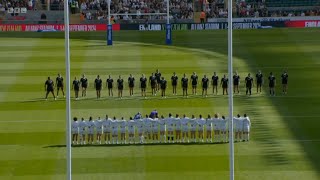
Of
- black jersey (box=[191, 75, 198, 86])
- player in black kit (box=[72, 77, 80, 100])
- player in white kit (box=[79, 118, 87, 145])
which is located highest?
black jersey (box=[191, 75, 198, 86])

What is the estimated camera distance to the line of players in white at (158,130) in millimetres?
41344

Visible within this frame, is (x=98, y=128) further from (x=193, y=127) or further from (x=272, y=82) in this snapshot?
(x=272, y=82)

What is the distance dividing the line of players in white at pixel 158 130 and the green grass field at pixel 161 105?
71cm

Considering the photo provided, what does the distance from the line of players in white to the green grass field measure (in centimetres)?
71

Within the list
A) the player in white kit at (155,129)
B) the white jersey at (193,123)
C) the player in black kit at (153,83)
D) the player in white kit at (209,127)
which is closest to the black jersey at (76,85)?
the player in black kit at (153,83)

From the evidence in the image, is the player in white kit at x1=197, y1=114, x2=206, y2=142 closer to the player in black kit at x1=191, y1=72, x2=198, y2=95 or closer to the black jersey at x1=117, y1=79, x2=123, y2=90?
the player in black kit at x1=191, y1=72, x2=198, y2=95

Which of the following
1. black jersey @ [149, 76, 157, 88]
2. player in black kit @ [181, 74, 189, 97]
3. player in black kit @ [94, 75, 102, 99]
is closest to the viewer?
player in black kit @ [94, 75, 102, 99]

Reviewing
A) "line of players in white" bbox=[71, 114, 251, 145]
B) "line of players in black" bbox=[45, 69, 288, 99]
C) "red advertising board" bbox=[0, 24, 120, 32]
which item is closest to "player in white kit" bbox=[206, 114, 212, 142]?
"line of players in white" bbox=[71, 114, 251, 145]

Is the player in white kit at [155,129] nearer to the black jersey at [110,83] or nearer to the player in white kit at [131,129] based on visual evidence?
the player in white kit at [131,129]

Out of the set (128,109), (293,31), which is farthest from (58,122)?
(293,31)

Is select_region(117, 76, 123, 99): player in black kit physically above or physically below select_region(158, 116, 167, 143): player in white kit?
above

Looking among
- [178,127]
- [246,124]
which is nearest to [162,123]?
[178,127]

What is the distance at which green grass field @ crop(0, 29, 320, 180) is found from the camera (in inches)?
1508

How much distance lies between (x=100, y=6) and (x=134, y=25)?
808 cm
